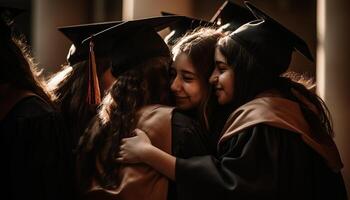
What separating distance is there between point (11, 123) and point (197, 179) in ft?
2.22

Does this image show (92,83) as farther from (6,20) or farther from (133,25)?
(6,20)

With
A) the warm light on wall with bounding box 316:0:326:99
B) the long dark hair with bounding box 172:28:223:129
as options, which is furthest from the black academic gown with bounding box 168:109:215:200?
the warm light on wall with bounding box 316:0:326:99

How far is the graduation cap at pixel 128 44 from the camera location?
87.2 inches

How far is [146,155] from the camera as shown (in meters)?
2.00

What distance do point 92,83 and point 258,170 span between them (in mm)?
783

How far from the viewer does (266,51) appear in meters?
2.04

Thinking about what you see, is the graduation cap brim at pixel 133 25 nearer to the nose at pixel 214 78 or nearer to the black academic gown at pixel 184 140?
the nose at pixel 214 78

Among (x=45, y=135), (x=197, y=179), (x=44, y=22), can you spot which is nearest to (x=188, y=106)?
(x=197, y=179)

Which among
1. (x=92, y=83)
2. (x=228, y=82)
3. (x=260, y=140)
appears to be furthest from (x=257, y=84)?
(x=92, y=83)

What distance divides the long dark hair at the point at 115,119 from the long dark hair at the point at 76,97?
0.17 meters

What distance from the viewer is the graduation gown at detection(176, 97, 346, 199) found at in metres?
1.89

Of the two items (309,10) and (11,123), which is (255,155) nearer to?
(11,123)

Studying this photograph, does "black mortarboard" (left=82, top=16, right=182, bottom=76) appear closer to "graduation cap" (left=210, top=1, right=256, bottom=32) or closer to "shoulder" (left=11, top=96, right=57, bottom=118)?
"graduation cap" (left=210, top=1, right=256, bottom=32)

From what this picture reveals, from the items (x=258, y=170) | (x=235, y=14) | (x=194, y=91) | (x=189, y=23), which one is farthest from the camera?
(x=189, y=23)
